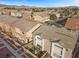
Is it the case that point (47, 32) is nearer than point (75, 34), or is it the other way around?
point (75, 34)

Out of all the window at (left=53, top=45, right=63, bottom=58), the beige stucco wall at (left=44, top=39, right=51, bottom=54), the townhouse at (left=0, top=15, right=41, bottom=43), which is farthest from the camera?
the townhouse at (left=0, top=15, right=41, bottom=43)

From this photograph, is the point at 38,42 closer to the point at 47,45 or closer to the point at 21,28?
the point at 47,45

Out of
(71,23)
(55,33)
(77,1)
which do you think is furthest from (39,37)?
(71,23)

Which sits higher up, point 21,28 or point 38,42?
point 21,28

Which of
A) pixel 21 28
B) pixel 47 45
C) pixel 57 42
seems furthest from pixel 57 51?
pixel 21 28

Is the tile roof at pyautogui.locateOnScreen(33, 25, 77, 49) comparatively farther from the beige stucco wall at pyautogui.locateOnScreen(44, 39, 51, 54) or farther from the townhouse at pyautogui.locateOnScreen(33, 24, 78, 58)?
the beige stucco wall at pyautogui.locateOnScreen(44, 39, 51, 54)

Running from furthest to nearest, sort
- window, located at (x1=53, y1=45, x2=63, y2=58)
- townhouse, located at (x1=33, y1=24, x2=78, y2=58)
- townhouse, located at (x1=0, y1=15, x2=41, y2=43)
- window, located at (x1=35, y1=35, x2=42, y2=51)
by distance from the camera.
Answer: townhouse, located at (x1=0, y1=15, x2=41, y2=43), window, located at (x1=35, y1=35, x2=42, y2=51), window, located at (x1=53, y1=45, x2=63, y2=58), townhouse, located at (x1=33, y1=24, x2=78, y2=58)

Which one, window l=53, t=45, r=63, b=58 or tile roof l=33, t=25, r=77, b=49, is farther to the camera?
window l=53, t=45, r=63, b=58

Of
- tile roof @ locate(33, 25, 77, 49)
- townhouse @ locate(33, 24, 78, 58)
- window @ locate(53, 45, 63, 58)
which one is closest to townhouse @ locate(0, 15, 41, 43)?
townhouse @ locate(33, 24, 78, 58)

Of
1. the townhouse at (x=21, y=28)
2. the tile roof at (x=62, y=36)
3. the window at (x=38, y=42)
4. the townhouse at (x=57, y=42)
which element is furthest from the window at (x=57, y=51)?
the townhouse at (x=21, y=28)

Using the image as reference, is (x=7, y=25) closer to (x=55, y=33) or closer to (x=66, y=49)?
(x=55, y=33)

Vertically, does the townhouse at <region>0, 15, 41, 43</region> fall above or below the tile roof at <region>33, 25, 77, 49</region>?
below
